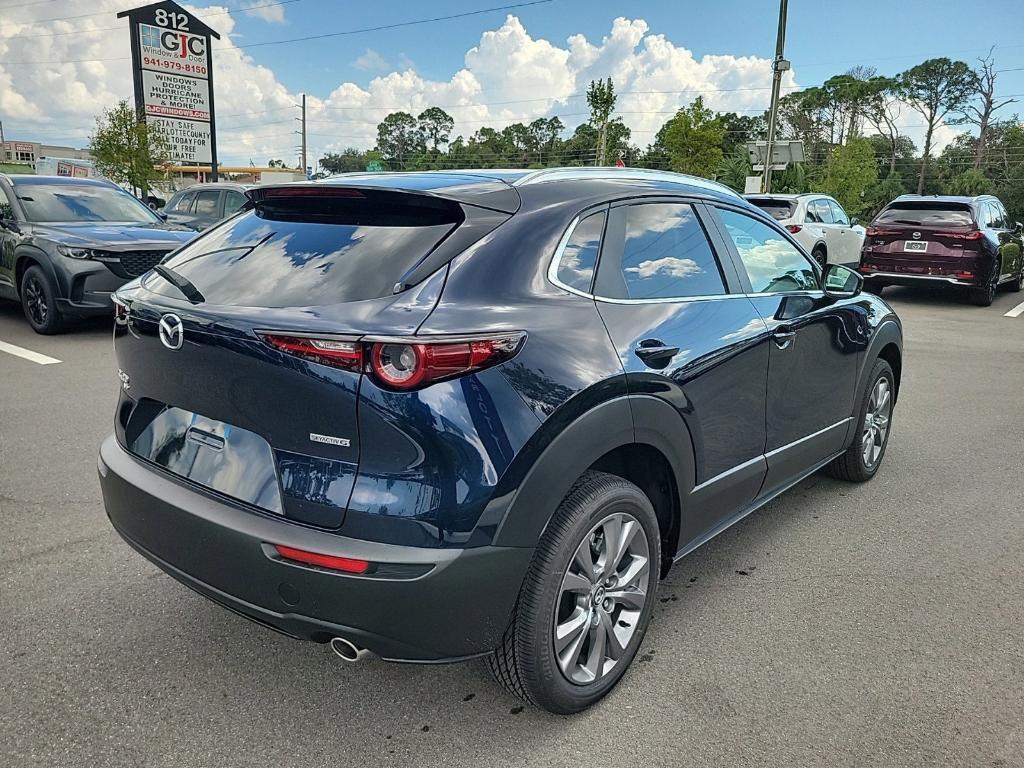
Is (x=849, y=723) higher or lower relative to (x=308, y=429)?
lower

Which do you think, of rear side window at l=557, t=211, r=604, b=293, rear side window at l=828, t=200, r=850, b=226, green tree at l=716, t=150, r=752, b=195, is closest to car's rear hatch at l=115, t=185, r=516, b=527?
rear side window at l=557, t=211, r=604, b=293

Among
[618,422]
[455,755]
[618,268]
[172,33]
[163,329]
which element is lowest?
[455,755]

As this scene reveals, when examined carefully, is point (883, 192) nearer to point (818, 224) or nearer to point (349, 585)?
point (818, 224)

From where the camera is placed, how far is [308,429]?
2086mm

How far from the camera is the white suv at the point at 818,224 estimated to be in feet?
43.8

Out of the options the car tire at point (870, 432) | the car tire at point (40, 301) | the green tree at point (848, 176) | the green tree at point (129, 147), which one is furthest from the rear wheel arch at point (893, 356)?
the green tree at point (848, 176)

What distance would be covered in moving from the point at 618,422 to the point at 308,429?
0.90 m

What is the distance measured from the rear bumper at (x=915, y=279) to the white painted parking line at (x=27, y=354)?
11.2 m

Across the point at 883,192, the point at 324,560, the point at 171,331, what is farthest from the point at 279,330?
the point at 883,192

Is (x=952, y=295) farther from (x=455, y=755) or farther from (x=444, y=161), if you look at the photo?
(x=444, y=161)

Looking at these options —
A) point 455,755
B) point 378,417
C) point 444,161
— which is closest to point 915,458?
point 455,755

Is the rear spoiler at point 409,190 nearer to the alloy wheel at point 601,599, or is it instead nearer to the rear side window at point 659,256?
the rear side window at point 659,256

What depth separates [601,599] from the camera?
98.2 inches

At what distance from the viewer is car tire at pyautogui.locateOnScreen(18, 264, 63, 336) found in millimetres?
8328
